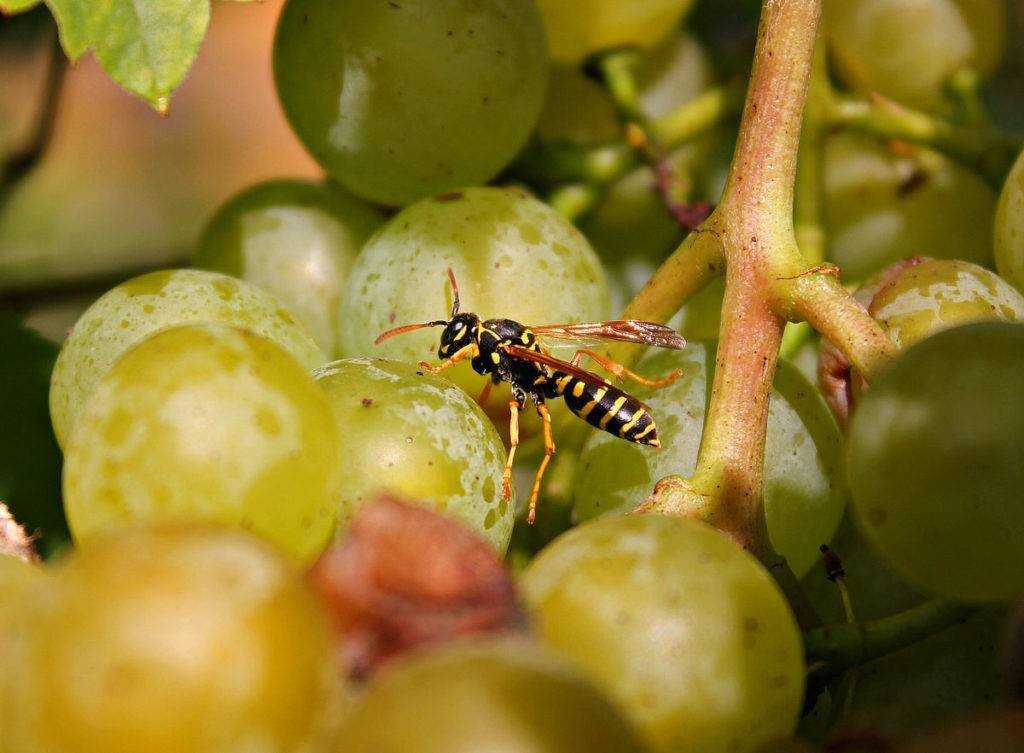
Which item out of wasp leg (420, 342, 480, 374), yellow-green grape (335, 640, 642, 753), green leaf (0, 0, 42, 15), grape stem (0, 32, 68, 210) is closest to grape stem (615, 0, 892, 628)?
wasp leg (420, 342, 480, 374)

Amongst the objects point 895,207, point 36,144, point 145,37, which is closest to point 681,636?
point 145,37

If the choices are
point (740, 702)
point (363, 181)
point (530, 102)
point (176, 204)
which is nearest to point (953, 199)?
point (530, 102)

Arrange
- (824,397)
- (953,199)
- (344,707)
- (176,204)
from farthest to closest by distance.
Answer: (176,204) < (953,199) < (824,397) < (344,707)

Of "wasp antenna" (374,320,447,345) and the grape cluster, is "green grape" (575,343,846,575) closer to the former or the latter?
the grape cluster

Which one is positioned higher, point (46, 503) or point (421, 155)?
point (421, 155)

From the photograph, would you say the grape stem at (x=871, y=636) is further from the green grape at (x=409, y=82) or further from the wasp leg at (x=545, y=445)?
the green grape at (x=409, y=82)

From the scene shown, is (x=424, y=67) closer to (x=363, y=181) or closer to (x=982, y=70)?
(x=363, y=181)
